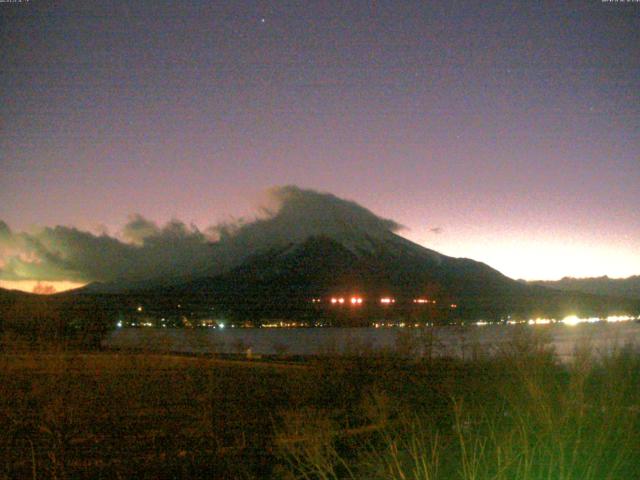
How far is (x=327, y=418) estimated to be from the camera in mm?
10695

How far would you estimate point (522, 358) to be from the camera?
10398 millimetres

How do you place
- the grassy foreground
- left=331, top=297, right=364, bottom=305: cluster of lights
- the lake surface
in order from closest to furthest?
1. the grassy foreground
2. the lake surface
3. left=331, top=297, right=364, bottom=305: cluster of lights

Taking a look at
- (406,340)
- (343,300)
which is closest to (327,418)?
(406,340)

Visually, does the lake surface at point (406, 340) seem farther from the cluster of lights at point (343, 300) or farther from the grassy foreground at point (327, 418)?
the cluster of lights at point (343, 300)

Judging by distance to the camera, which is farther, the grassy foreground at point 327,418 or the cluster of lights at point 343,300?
the cluster of lights at point 343,300

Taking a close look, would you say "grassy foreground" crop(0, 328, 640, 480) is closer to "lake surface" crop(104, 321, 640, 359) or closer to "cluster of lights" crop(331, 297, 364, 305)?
"lake surface" crop(104, 321, 640, 359)

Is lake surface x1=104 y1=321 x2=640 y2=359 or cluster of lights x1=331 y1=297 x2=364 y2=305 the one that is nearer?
lake surface x1=104 y1=321 x2=640 y2=359

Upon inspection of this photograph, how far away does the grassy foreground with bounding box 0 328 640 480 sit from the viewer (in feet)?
19.7

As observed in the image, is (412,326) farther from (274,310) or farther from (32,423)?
(274,310)

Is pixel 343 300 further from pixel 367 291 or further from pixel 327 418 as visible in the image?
pixel 327 418

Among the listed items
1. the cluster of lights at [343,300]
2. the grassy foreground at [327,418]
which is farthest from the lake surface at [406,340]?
the cluster of lights at [343,300]

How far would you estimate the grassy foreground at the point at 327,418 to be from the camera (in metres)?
6.00

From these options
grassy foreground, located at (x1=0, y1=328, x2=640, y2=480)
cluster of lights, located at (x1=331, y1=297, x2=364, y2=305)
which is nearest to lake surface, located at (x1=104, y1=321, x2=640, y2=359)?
grassy foreground, located at (x1=0, y1=328, x2=640, y2=480)

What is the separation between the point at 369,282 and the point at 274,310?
33.7 ft
